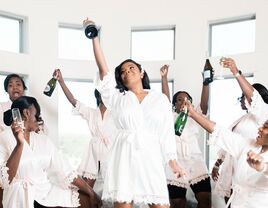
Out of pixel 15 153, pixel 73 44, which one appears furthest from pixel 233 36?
pixel 15 153

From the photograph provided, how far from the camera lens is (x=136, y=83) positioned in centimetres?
220

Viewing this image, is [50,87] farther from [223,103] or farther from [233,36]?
[233,36]

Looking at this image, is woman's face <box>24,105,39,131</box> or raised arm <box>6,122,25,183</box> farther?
woman's face <box>24,105,39,131</box>

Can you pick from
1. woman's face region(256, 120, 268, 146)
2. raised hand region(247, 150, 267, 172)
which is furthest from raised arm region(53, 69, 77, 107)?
raised hand region(247, 150, 267, 172)

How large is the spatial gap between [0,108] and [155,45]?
1735 mm

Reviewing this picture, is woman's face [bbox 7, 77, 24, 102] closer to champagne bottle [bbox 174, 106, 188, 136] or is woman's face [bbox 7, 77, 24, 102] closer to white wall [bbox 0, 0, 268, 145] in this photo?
white wall [bbox 0, 0, 268, 145]

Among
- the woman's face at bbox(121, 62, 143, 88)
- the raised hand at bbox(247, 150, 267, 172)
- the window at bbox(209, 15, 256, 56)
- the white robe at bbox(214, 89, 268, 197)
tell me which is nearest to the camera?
the raised hand at bbox(247, 150, 267, 172)

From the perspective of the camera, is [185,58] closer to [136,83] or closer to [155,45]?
[155,45]

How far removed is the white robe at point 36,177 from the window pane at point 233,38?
1.99 meters

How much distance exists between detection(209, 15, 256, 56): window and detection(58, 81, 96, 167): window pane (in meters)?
1.29

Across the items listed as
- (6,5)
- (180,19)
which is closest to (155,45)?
Result: (180,19)

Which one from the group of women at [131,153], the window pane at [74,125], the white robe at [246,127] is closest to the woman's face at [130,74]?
A: the group of women at [131,153]

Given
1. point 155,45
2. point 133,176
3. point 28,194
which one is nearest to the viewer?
point 133,176

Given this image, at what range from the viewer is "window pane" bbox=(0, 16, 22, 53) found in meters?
3.83
